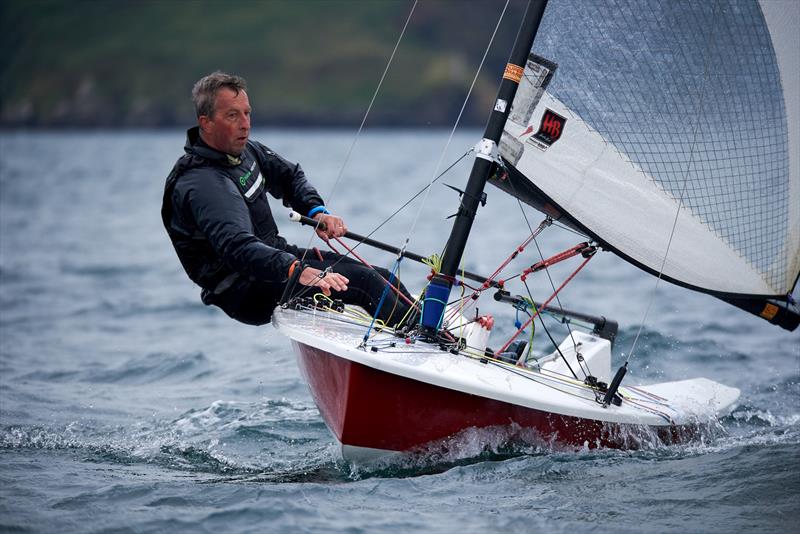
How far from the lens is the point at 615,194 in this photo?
18.3 ft

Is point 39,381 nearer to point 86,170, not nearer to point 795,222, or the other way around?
point 795,222

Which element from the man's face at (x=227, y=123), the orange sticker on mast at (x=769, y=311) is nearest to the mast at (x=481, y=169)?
the man's face at (x=227, y=123)

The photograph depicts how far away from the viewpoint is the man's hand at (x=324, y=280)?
4.74 m

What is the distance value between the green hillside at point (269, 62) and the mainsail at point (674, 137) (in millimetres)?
73392

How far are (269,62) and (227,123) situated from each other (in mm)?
99570

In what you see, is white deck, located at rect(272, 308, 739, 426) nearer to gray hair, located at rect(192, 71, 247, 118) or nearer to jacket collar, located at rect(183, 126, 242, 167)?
jacket collar, located at rect(183, 126, 242, 167)

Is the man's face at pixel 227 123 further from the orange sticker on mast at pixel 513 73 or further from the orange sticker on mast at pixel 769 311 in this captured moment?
the orange sticker on mast at pixel 769 311

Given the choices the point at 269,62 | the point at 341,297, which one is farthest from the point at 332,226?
the point at 269,62

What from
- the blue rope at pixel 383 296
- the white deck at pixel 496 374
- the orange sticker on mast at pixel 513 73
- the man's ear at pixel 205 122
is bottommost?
the white deck at pixel 496 374

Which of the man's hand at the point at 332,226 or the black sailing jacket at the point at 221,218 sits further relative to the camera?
the man's hand at the point at 332,226

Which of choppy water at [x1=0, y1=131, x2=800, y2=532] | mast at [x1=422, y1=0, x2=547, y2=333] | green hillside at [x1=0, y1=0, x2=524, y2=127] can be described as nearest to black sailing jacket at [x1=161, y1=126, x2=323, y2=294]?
mast at [x1=422, y1=0, x2=547, y2=333]

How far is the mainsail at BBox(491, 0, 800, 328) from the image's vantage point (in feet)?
17.7

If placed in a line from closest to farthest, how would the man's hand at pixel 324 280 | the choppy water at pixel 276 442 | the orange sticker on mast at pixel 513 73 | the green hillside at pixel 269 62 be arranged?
the choppy water at pixel 276 442, the man's hand at pixel 324 280, the orange sticker on mast at pixel 513 73, the green hillside at pixel 269 62

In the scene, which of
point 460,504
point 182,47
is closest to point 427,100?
point 182,47
